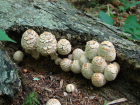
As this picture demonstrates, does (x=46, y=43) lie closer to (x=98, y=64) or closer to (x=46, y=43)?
(x=46, y=43)

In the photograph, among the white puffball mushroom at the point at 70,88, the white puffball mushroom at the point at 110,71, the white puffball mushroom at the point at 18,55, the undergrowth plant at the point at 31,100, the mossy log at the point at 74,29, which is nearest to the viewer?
the undergrowth plant at the point at 31,100

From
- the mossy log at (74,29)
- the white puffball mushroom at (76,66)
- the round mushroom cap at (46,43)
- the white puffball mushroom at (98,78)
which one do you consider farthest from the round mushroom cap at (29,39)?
the white puffball mushroom at (98,78)

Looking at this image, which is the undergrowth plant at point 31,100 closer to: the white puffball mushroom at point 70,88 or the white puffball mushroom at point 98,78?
the white puffball mushroom at point 70,88

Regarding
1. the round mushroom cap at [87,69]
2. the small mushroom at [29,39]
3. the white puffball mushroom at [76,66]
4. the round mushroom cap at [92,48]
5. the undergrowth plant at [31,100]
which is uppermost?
the round mushroom cap at [92,48]

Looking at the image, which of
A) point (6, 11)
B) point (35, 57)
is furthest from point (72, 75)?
point (6, 11)

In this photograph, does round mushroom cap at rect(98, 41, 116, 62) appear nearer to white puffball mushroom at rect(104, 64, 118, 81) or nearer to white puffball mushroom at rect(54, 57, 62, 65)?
white puffball mushroom at rect(104, 64, 118, 81)

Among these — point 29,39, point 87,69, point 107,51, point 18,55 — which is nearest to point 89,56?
point 87,69

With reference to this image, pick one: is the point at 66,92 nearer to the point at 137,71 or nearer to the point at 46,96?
the point at 46,96
